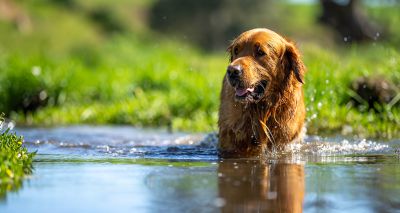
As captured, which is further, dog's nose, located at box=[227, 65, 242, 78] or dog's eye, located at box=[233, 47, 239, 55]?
dog's eye, located at box=[233, 47, 239, 55]

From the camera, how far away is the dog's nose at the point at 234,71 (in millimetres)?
7035

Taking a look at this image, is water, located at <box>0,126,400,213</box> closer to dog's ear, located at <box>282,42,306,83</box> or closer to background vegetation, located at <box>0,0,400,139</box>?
dog's ear, located at <box>282,42,306,83</box>

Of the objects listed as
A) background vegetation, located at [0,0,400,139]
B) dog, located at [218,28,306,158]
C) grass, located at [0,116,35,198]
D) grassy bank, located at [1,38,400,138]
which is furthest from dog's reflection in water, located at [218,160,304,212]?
background vegetation, located at [0,0,400,139]

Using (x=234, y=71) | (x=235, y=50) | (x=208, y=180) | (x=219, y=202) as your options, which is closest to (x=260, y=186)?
(x=208, y=180)

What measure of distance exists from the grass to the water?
0.09m

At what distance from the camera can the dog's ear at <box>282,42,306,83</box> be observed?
7.75 m

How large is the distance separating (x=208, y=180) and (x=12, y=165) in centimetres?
142

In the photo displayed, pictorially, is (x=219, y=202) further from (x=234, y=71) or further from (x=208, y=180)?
(x=234, y=71)

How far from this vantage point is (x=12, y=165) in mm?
5652

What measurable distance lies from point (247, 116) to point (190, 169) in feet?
4.65

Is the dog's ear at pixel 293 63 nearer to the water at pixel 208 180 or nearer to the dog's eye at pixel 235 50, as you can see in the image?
the dog's eye at pixel 235 50

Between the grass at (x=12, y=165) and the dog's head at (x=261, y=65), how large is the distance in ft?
6.56

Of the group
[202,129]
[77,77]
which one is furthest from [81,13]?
[202,129]

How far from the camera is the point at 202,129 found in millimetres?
11672
